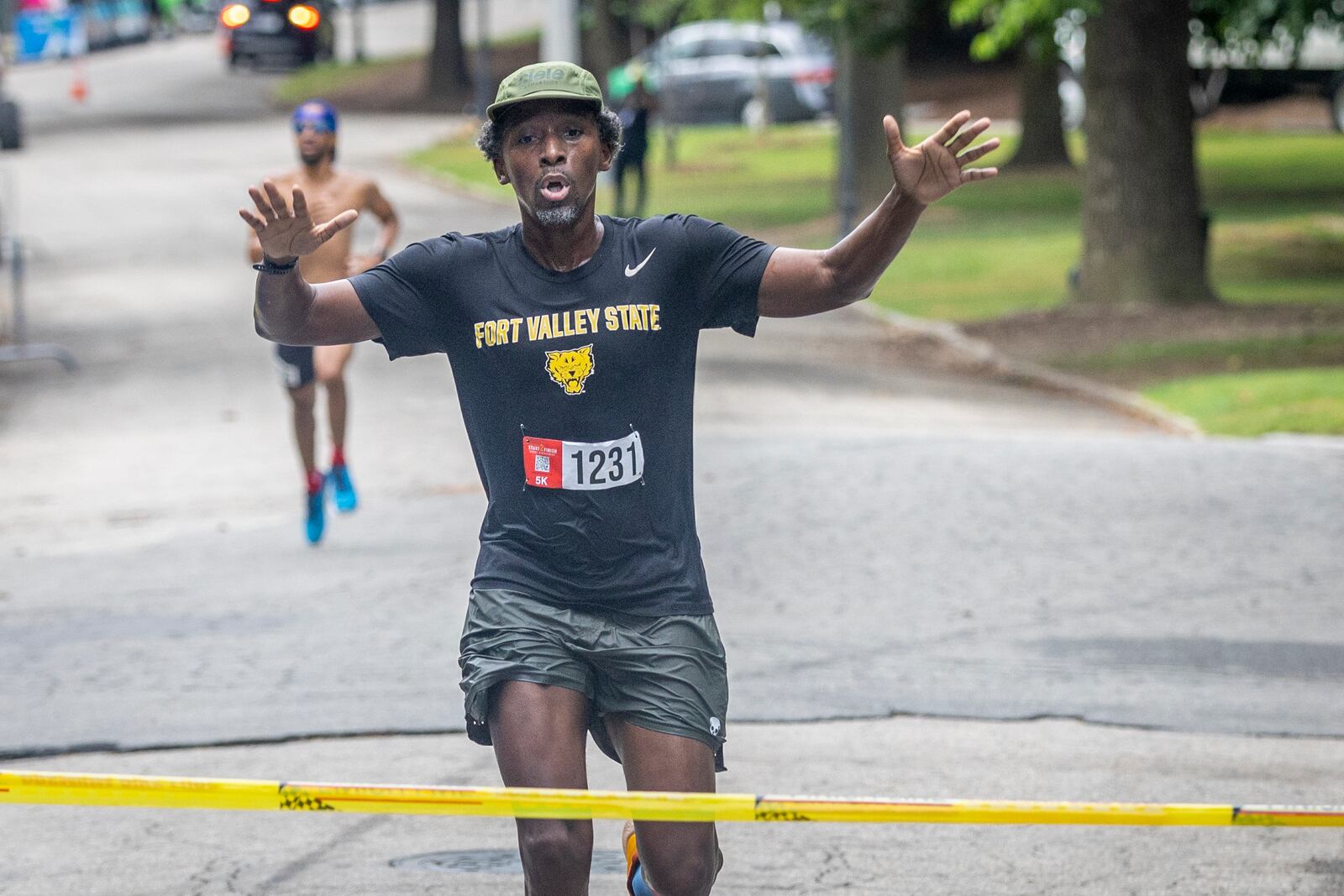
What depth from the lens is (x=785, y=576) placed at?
934cm

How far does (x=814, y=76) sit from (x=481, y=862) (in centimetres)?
3759

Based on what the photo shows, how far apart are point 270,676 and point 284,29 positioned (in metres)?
9.38

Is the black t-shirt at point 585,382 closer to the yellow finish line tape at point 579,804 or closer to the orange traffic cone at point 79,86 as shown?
the yellow finish line tape at point 579,804

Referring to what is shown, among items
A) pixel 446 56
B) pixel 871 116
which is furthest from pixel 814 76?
pixel 871 116

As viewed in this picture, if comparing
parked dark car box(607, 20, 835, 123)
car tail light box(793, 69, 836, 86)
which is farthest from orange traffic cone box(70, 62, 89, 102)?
car tail light box(793, 69, 836, 86)

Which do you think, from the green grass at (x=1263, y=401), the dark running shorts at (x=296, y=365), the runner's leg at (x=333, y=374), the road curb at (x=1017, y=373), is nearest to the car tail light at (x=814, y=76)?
the road curb at (x=1017, y=373)

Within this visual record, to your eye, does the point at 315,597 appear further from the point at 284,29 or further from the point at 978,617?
the point at 284,29

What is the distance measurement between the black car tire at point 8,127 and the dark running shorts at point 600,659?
14117 mm

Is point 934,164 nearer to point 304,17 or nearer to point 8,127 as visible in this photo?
point 304,17

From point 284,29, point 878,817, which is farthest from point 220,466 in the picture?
point 878,817

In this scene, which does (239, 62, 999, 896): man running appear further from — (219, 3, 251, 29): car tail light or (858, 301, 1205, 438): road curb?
(858, 301, 1205, 438): road curb

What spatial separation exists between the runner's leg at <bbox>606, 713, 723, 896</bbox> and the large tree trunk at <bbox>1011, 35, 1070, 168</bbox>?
28248mm

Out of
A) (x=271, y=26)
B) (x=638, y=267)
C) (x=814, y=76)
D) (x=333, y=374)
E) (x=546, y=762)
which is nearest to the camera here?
(x=546, y=762)

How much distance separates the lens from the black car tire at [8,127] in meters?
17.1
